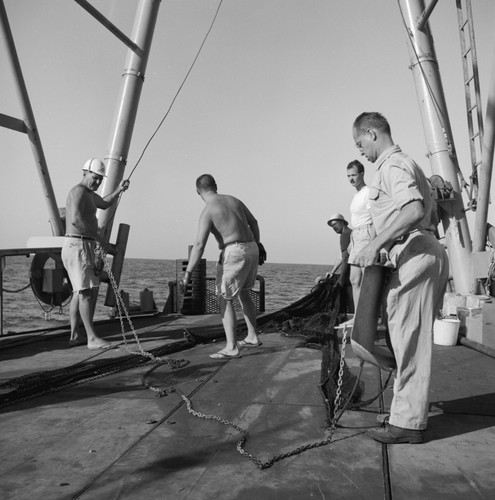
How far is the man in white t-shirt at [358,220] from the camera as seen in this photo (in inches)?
222

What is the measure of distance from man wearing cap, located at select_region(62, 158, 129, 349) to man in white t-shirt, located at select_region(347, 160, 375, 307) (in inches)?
123

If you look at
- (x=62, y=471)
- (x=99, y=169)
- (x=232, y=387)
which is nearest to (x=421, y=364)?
(x=232, y=387)

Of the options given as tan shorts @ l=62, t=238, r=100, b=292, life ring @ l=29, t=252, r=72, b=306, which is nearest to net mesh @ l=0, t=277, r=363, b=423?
tan shorts @ l=62, t=238, r=100, b=292

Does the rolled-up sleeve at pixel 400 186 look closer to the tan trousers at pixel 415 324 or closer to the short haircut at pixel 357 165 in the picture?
the tan trousers at pixel 415 324

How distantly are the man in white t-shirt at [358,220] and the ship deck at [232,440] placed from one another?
1414 mm

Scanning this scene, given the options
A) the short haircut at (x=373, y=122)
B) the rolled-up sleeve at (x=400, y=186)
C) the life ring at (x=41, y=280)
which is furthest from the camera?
the life ring at (x=41, y=280)

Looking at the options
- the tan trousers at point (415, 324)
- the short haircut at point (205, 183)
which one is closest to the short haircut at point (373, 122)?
the tan trousers at point (415, 324)

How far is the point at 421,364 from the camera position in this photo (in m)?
2.74

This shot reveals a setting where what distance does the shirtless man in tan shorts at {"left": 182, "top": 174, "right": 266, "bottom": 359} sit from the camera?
205 inches

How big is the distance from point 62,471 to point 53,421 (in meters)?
0.84

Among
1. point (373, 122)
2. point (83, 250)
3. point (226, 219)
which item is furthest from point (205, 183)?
point (373, 122)

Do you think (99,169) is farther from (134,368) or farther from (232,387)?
(232,387)

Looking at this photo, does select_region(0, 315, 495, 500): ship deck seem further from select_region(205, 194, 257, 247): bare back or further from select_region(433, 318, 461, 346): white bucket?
select_region(205, 194, 257, 247): bare back

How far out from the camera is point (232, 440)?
110 inches
